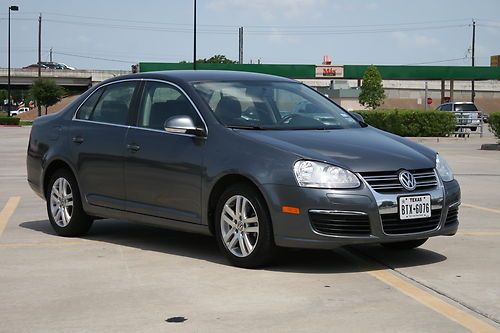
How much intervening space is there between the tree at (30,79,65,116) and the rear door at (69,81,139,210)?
70.6 metres

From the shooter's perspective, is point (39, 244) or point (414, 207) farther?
point (39, 244)

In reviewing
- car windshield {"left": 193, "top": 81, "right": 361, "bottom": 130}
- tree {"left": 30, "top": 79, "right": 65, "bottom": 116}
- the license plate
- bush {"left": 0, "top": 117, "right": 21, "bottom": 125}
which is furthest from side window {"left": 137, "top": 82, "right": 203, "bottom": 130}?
tree {"left": 30, "top": 79, "right": 65, "bottom": 116}

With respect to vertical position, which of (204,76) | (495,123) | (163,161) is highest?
(204,76)

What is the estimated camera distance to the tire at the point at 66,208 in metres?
8.30

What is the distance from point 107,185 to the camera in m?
7.92

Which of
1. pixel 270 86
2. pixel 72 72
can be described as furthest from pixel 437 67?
pixel 270 86

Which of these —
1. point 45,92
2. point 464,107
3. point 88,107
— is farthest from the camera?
point 45,92

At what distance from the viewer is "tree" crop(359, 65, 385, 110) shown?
66.6 metres

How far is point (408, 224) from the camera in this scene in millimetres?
6535

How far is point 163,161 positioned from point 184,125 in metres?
0.46

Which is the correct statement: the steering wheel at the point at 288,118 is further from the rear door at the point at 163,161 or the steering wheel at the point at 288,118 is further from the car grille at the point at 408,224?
the car grille at the point at 408,224

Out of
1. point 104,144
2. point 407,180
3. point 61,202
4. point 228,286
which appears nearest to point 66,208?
point 61,202

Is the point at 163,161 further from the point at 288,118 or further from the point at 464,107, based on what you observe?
the point at 464,107

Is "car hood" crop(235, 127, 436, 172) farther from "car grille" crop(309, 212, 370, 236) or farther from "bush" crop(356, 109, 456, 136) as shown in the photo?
"bush" crop(356, 109, 456, 136)
